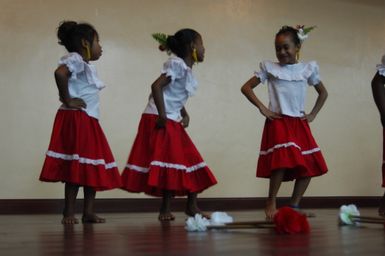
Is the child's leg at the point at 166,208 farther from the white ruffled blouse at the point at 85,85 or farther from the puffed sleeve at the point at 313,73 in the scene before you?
the puffed sleeve at the point at 313,73

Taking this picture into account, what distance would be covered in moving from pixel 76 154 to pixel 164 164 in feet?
1.72

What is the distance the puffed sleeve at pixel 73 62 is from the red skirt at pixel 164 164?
23.4 inches

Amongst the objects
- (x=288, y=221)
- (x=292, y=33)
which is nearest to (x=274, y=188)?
(x=292, y=33)

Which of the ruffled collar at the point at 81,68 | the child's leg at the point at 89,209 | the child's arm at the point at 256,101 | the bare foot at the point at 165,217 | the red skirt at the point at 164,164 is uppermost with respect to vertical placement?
the ruffled collar at the point at 81,68

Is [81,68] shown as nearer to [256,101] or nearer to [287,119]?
[256,101]

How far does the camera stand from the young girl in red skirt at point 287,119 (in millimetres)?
3227

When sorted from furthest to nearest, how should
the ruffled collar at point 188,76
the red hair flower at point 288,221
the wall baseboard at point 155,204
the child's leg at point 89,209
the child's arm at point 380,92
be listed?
1. the wall baseboard at point 155,204
2. the child's arm at point 380,92
3. the ruffled collar at point 188,76
4. the child's leg at point 89,209
5. the red hair flower at point 288,221

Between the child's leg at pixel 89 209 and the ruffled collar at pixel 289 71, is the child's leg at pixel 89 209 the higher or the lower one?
the lower one

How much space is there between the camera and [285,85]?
3357 mm

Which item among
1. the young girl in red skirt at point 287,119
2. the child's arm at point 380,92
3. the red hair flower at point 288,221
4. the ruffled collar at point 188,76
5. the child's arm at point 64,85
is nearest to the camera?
the red hair flower at point 288,221

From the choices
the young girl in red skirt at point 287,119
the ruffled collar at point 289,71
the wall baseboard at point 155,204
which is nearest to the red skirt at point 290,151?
the young girl in red skirt at point 287,119

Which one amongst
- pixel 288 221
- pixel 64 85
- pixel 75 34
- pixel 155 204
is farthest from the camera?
pixel 155 204

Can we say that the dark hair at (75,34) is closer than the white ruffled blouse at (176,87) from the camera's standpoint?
Yes

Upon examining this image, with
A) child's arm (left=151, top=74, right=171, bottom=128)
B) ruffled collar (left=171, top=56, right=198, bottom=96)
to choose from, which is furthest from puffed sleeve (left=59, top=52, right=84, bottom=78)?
ruffled collar (left=171, top=56, right=198, bottom=96)
